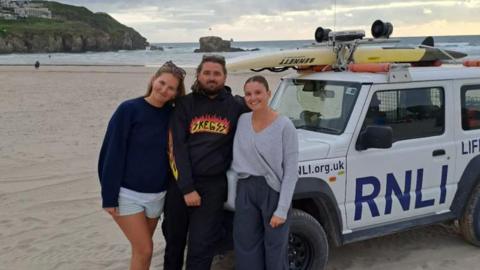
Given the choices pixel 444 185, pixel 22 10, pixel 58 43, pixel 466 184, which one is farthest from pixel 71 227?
pixel 22 10

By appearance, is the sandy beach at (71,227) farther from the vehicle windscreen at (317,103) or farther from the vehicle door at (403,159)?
the vehicle windscreen at (317,103)

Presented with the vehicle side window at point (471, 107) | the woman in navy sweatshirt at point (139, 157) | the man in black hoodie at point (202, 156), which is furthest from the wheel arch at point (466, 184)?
the woman in navy sweatshirt at point (139, 157)

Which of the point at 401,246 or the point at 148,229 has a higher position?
the point at 148,229

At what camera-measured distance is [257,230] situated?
383cm

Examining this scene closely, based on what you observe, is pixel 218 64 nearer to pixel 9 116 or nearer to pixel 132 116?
pixel 132 116

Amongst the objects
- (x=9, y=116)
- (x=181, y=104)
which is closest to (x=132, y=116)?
(x=181, y=104)

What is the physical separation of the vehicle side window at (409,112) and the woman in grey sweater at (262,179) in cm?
125

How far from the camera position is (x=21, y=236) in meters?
5.81

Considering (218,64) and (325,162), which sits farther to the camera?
(325,162)

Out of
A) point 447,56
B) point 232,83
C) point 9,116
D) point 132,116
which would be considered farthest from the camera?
point 232,83

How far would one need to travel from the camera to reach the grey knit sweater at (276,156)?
3.63m

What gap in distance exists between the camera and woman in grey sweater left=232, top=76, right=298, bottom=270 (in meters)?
3.65

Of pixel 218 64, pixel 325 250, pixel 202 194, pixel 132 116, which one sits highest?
pixel 218 64

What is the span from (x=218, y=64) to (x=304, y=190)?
1.23m
